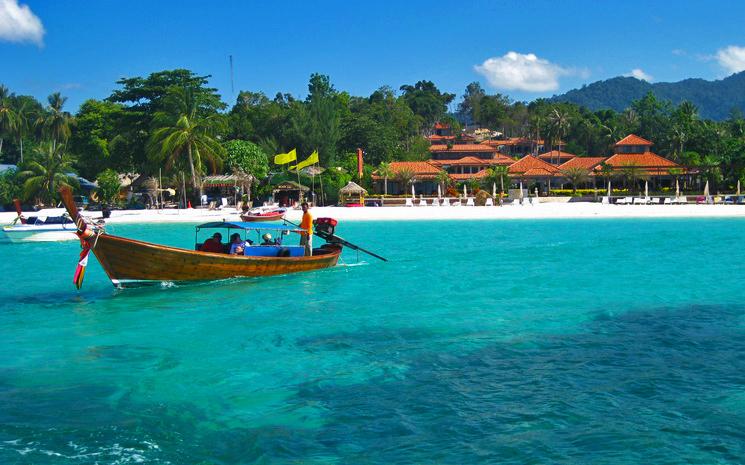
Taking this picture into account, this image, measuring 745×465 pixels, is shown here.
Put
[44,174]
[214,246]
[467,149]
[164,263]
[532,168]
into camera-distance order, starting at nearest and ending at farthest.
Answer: [164,263]
[214,246]
[44,174]
[532,168]
[467,149]

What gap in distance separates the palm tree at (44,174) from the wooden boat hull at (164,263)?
4161 centimetres

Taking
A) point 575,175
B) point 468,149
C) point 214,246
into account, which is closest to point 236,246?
point 214,246

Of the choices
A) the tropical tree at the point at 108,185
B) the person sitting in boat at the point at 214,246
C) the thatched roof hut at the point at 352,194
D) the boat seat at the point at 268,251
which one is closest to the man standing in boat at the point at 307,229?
the boat seat at the point at 268,251

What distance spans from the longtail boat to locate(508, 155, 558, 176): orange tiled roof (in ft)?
161

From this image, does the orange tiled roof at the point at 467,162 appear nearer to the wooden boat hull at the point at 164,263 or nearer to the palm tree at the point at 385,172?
the palm tree at the point at 385,172

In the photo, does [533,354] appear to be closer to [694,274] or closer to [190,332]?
[190,332]

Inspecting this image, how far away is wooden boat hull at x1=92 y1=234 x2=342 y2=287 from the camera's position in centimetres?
1731

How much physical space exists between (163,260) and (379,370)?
29.4ft

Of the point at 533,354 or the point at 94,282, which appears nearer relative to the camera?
the point at 533,354

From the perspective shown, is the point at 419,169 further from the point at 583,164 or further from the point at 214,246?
the point at 214,246

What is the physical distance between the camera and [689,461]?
A: 24.4ft

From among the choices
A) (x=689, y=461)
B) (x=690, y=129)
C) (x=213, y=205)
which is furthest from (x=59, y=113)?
(x=689, y=461)

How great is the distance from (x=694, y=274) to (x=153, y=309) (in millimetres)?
15491

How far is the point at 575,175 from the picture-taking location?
61.9 meters
